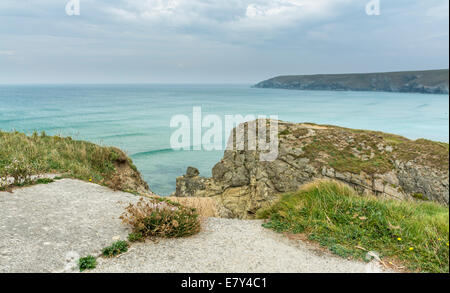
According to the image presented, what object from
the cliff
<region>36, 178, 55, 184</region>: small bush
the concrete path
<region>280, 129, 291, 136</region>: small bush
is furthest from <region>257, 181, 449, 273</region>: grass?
<region>280, 129, 291, 136</region>: small bush

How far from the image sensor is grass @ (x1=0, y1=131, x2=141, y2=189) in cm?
905

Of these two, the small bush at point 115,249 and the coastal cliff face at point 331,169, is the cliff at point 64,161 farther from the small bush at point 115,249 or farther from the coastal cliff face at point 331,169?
the coastal cliff face at point 331,169

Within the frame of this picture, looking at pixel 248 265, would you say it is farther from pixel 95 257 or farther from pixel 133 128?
pixel 133 128

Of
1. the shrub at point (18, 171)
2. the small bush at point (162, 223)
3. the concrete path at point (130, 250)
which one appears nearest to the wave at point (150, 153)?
the shrub at point (18, 171)

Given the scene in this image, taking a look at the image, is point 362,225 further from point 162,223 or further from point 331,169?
point 331,169

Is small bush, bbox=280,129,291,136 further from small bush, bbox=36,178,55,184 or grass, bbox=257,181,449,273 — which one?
small bush, bbox=36,178,55,184

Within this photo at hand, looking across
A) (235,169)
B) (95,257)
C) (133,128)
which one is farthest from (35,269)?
(133,128)

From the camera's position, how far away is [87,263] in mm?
4543

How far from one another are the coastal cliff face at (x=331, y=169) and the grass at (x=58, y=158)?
5030 millimetres

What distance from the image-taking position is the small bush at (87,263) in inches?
176

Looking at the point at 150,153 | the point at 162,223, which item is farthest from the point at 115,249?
the point at 150,153

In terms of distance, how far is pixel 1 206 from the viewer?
6.45m
